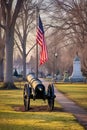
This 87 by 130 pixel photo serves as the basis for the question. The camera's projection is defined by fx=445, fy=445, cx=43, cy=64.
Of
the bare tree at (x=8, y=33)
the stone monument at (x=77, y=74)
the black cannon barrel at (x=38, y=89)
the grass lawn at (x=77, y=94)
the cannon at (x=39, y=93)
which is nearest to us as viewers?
the cannon at (x=39, y=93)

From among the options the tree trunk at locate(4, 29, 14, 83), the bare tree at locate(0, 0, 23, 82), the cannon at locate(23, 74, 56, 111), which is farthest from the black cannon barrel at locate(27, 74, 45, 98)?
the tree trunk at locate(4, 29, 14, 83)

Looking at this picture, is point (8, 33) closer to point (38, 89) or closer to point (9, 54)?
point (9, 54)

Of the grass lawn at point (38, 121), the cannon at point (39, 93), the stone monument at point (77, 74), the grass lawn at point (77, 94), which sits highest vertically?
the stone monument at point (77, 74)

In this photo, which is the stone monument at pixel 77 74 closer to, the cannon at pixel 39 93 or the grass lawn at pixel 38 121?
the cannon at pixel 39 93

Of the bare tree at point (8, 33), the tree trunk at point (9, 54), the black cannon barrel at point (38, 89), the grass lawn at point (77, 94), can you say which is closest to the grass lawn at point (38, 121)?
the black cannon barrel at point (38, 89)

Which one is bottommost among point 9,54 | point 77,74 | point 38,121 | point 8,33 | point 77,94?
point 38,121

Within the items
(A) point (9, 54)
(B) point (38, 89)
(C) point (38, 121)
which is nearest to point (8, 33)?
(A) point (9, 54)


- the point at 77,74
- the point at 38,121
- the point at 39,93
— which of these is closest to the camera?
the point at 38,121

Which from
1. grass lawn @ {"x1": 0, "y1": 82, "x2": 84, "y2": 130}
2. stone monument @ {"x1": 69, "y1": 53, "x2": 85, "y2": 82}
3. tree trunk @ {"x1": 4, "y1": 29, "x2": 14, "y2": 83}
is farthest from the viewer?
stone monument @ {"x1": 69, "y1": 53, "x2": 85, "y2": 82}

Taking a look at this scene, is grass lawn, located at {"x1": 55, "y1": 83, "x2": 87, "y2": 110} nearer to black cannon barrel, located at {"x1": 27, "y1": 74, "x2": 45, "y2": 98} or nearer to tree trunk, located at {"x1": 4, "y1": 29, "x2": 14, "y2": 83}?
black cannon barrel, located at {"x1": 27, "y1": 74, "x2": 45, "y2": 98}

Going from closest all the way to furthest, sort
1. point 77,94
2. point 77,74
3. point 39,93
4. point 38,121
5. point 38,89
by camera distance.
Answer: point 38,121
point 38,89
point 39,93
point 77,94
point 77,74

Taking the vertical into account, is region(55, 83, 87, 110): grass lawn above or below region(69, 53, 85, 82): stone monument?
below

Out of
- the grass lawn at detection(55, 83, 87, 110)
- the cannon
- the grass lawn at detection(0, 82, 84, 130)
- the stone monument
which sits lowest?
the grass lawn at detection(0, 82, 84, 130)

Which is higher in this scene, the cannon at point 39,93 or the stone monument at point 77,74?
the stone monument at point 77,74
